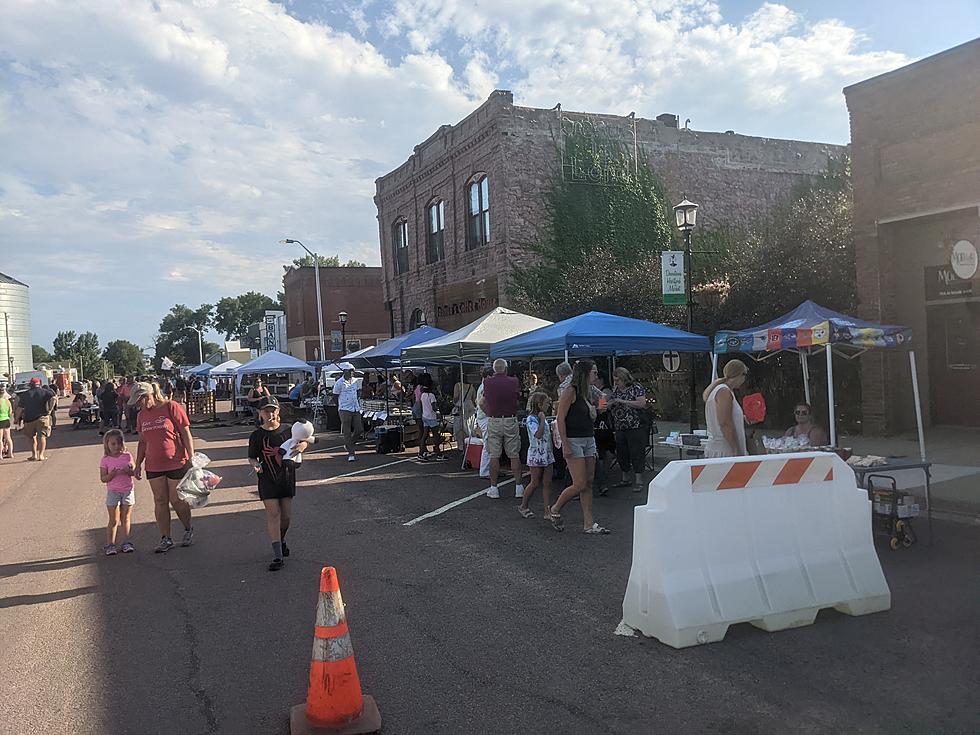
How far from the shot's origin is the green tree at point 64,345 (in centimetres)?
12103

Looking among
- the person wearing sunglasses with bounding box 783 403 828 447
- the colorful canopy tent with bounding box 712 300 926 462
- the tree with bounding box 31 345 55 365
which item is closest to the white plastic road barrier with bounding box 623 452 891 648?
the person wearing sunglasses with bounding box 783 403 828 447

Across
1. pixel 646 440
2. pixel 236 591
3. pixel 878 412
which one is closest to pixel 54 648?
pixel 236 591

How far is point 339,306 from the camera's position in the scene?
50.6 meters

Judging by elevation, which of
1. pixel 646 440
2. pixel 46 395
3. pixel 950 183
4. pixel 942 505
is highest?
pixel 950 183

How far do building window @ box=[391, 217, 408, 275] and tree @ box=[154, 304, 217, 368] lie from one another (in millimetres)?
98182

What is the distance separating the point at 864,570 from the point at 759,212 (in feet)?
78.7

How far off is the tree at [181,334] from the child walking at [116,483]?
121m

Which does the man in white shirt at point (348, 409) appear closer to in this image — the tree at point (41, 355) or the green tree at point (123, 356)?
the green tree at point (123, 356)

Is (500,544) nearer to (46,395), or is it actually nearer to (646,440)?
(646,440)

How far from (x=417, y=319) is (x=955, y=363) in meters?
21.9

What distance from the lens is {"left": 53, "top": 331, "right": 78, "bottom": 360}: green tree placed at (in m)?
121

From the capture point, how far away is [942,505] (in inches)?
327

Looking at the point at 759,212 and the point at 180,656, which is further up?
the point at 759,212

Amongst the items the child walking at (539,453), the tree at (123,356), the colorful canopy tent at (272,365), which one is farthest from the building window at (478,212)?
the tree at (123,356)
